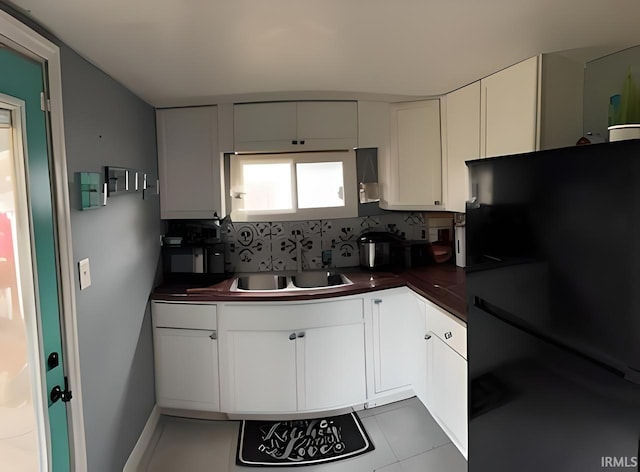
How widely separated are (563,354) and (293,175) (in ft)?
7.15

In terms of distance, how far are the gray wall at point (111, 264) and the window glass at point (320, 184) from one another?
104 centimetres

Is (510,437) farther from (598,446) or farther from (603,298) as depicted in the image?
(603,298)

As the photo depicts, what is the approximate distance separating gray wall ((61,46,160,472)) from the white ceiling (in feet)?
0.59

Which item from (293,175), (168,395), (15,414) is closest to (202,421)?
(168,395)

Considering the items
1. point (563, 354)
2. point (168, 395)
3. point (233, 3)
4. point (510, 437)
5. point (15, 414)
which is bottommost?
point (168, 395)

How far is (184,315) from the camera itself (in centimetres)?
251

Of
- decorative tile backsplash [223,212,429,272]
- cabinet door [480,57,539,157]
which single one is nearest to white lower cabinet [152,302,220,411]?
decorative tile backsplash [223,212,429,272]

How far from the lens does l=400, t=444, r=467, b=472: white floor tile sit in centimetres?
215

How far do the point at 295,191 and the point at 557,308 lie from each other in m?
2.09

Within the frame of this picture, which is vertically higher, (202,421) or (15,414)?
(15,414)

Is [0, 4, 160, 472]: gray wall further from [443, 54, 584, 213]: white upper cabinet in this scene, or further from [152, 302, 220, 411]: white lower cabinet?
[443, 54, 584, 213]: white upper cabinet

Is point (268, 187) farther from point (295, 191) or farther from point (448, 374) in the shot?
point (448, 374)

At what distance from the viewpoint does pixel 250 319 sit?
2473mm

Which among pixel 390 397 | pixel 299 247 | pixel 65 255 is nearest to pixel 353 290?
pixel 299 247
